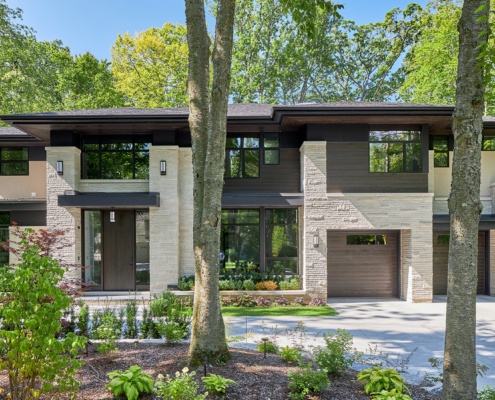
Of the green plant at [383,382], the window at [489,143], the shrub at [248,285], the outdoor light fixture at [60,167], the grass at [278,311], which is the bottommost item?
the grass at [278,311]

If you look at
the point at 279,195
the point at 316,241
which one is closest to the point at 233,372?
→ the point at 316,241

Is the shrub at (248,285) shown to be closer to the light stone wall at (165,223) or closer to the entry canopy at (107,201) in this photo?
the light stone wall at (165,223)

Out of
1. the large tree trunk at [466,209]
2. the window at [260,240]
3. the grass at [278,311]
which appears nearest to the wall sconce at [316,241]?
the window at [260,240]

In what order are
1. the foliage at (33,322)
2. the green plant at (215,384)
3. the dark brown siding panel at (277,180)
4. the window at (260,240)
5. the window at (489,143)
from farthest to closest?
the window at (489,143)
the dark brown siding panel at (277,180)
the window at (260,240)
the green plant at (215,384)
the foliage at (33,322)

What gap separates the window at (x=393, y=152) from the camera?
42.5 feet

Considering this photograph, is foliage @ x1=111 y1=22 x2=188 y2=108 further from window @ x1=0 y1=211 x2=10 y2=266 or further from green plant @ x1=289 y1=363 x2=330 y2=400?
green plant @ x1=289 y1=363 x2=330 y2=400

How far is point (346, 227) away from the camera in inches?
499

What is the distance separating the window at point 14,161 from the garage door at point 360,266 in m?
12.1

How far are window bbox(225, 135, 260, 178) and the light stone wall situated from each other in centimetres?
192

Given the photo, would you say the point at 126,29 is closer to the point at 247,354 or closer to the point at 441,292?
the point at 441,292

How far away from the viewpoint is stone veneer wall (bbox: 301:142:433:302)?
12656 mm

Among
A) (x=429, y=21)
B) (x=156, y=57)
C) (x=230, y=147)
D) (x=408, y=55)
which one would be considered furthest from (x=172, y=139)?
(x=408, y=55)

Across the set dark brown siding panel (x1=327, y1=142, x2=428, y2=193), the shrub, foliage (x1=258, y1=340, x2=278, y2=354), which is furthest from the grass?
foliage (x1=258, y1=340, x2=278, y2=354)

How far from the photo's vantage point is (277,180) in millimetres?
13922
